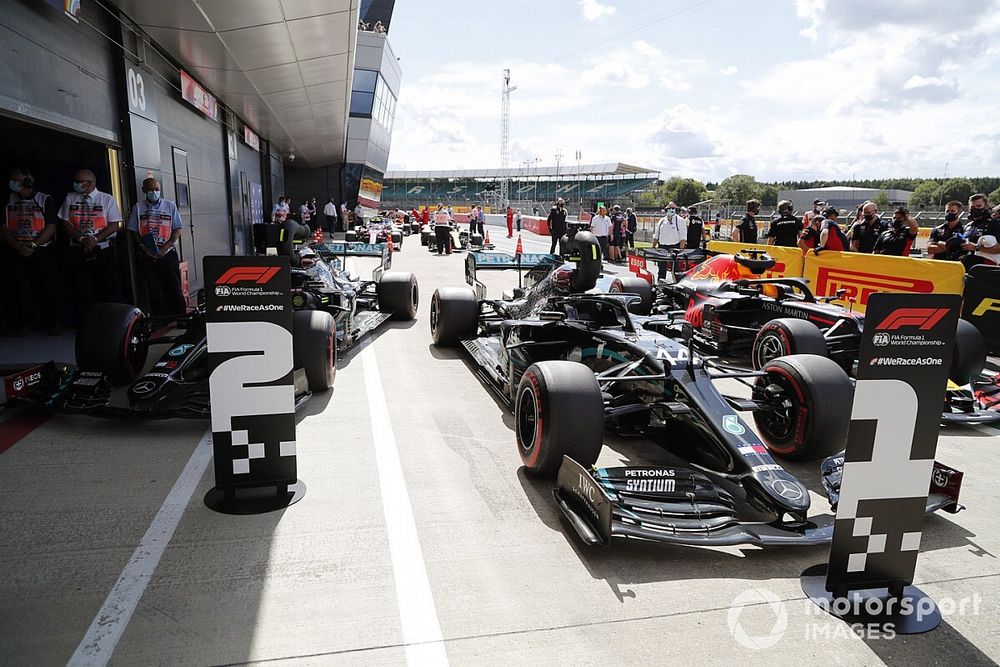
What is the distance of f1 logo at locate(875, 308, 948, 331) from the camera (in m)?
2.74

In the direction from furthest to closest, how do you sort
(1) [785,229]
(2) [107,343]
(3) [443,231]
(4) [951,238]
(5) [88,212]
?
(3) [443,231] < (1) [785,229] < (4) [951,238] < (5) [88,212] < (2) [107,343]

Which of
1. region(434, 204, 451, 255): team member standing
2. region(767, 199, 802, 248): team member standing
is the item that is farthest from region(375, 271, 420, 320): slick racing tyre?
region(434, 204, 451, 255): team member standing

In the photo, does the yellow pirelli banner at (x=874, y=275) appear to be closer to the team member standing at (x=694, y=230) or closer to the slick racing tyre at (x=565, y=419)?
the team member standing at (x=694, y=230)

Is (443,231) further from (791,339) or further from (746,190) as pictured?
(746,190)

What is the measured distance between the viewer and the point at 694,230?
1567cm

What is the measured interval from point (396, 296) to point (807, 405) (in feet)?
21.6

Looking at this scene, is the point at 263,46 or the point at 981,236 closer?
the point at 981,236

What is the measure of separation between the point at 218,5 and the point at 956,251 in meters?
10.9

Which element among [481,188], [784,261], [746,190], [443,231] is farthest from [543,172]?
[784,261]

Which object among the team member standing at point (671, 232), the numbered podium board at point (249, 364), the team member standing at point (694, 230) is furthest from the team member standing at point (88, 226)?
the team member standing at point (694, 230)

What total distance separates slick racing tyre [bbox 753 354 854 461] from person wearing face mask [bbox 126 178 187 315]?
6675 mm

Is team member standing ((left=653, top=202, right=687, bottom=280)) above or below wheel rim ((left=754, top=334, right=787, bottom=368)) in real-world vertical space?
above

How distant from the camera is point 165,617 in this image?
273 centimetres

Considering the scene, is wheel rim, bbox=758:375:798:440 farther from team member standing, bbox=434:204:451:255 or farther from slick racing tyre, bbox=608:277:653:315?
team member standing, bbox=434:204:451:255
